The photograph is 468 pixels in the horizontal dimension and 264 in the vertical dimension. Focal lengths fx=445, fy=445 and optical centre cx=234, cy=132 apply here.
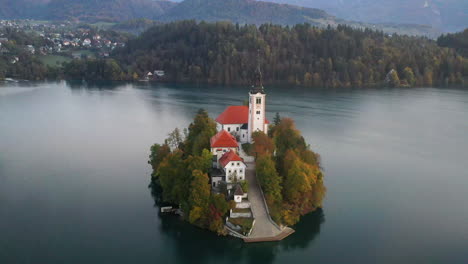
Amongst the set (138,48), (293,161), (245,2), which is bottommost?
(293,161)

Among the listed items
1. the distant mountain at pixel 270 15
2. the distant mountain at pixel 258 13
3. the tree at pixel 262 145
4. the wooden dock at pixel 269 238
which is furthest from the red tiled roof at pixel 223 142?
the distant mountain at pixel 258 13

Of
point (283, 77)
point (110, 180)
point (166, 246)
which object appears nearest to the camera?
point (166, 246)

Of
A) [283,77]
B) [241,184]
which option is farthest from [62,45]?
[241,184]

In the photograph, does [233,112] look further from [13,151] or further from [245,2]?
[245,2]

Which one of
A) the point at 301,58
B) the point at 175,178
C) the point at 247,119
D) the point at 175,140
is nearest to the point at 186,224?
the point at 175,178

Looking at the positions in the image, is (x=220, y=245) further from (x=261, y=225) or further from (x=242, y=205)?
(x=242, y=205)

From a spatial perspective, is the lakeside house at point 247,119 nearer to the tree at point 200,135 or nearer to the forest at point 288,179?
the tree at point 200,135

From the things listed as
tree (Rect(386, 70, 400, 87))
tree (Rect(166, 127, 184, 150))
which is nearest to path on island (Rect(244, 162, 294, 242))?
tree (Rect(166, 127, 184, 150))

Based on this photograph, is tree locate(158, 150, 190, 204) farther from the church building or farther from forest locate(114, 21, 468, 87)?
forest locate(114, 21, 468, 87)
